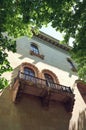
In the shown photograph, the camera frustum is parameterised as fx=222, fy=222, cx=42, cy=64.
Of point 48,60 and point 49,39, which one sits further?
point 49,39

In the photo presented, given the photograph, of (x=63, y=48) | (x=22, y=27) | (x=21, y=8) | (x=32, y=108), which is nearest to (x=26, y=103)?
(x=32, y=108)

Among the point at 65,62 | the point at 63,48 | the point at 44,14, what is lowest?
the point at 44,14

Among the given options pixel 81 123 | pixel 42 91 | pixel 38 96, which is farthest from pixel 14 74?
pixel 81 123

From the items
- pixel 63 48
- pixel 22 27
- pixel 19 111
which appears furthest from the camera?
pixel 63 48

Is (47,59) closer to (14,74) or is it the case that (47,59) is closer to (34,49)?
(34,49)

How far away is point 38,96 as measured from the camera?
55.1 ft

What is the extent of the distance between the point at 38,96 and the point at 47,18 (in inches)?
244

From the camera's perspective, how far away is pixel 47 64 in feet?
72.0

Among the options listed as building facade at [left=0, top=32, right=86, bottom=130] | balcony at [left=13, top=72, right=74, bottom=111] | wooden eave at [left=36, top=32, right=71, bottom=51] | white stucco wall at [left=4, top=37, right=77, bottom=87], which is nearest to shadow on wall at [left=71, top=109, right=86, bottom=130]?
building facade at [left=0, top=32, right=86, bottom=130]

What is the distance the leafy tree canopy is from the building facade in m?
3.38

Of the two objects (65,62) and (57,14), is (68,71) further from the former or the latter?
(57,14)

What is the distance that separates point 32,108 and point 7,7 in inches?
299

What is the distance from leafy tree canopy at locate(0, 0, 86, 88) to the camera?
12297mm

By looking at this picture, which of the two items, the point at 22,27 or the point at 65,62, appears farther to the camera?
the point at 65,62
